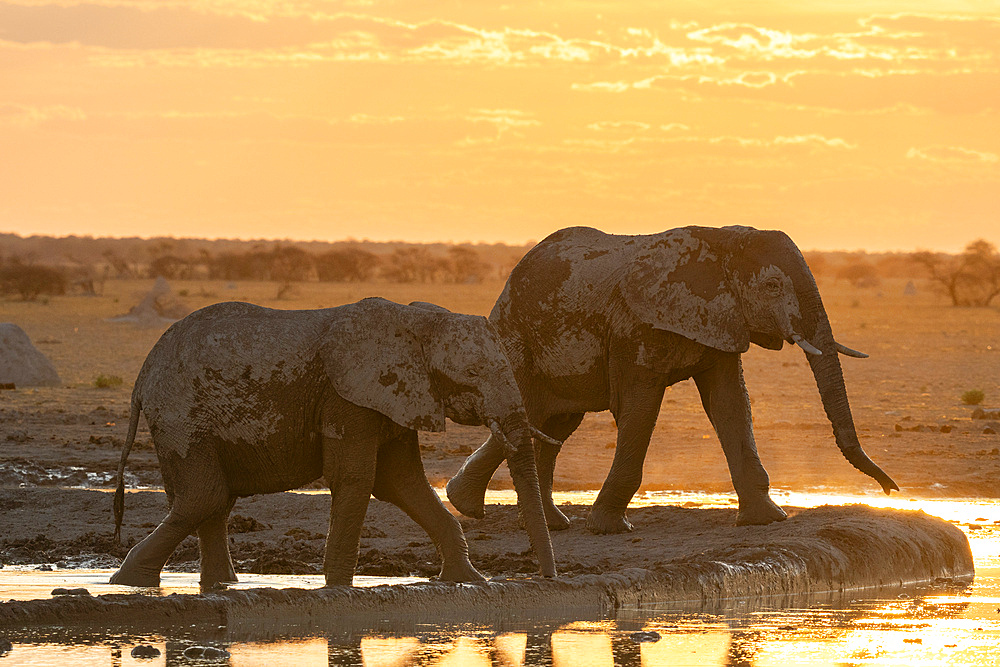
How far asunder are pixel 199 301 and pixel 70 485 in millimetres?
39335

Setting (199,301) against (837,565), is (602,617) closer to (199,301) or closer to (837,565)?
(837,565)

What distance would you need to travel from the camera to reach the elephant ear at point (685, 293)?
432 inches

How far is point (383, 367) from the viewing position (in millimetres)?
8789

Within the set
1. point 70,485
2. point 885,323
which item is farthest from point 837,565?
point 885,323

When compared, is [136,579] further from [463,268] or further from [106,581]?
[463,268]

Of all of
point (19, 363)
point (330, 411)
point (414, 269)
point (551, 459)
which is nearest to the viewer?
point (330, 411)

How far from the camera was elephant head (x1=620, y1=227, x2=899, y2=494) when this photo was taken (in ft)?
35.9

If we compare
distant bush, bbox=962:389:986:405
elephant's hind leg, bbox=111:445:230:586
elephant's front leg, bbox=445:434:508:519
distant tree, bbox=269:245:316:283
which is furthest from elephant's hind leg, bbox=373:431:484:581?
distant tree, bbox=269:245:316:283

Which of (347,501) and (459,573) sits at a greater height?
(347,501)

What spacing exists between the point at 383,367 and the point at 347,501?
0.77 meters

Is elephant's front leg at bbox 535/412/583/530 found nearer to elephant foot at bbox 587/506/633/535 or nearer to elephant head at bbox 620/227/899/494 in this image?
elephant foot at bbox 587/506/633/535

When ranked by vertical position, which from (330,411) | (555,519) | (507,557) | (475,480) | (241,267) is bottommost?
(507,557)

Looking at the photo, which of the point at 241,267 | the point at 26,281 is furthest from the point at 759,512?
the point at 241,267

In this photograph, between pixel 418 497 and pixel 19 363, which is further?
Result: pixel 19 363
